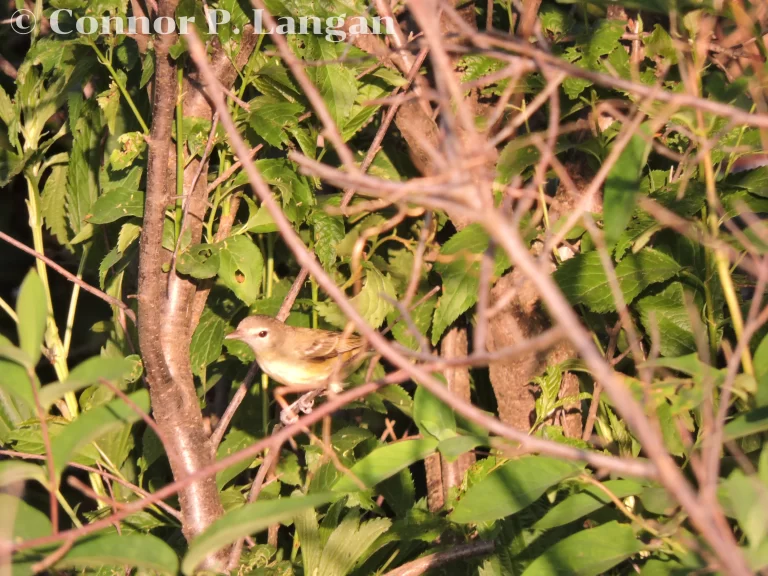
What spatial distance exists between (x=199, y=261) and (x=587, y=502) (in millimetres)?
1468

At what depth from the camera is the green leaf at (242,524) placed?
1.31 meters

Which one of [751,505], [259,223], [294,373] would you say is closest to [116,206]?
[259,223]

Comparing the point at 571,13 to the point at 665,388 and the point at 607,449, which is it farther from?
the point at 665,388

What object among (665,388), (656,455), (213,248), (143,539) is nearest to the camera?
(656,455)

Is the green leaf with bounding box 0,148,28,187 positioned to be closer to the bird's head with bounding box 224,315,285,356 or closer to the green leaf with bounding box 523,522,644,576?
the bird's head with bounding box 224,315,285,356

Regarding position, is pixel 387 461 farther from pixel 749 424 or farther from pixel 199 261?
pixel 199 261

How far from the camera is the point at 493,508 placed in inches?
69.5

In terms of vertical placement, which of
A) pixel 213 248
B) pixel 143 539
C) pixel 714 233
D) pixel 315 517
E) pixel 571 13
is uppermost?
pixel 571 13

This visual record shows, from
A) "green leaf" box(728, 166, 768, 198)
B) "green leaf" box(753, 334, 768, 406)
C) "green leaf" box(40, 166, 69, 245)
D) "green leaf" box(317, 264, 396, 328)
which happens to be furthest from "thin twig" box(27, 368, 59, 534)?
"green leaf" box(40, 166, 69, 245)

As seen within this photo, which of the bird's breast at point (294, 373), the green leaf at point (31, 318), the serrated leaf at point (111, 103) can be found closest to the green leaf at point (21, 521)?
the green leaf at point (31, 318)

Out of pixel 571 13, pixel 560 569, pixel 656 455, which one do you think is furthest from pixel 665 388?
pixel 571 13

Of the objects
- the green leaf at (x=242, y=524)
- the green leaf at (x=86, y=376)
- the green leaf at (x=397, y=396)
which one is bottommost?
the green leaf at (x=397, y=396)

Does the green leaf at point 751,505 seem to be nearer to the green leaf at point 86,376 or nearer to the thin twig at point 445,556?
the green leaf at point 86,376

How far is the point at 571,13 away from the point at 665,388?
195 centimetres
